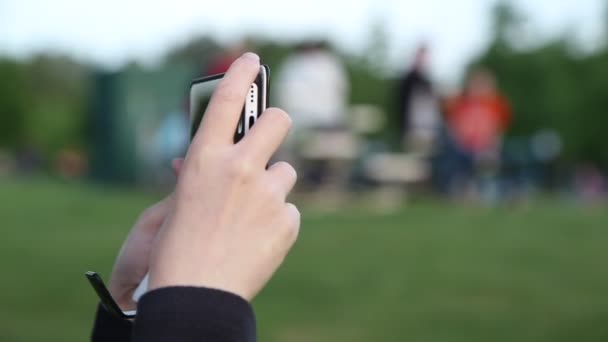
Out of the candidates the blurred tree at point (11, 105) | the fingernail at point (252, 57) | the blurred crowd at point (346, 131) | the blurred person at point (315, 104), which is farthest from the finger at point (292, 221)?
the blurred tree at point (11, 105)

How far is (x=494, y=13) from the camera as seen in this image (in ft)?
131

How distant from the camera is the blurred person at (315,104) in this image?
9711 millimetres

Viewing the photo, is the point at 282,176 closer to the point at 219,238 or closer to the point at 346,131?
the point at 219,238

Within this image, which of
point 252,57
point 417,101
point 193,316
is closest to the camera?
point 193,316

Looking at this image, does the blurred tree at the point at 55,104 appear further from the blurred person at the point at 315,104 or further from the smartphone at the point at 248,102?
the smartphone at the point at 248,102

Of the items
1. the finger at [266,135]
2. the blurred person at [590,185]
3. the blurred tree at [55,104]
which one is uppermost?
the finger at [266,135]

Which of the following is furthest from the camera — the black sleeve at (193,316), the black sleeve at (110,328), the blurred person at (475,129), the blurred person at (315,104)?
the blurred person at (475,129)

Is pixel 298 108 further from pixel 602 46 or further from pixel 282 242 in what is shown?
pixel 602 46

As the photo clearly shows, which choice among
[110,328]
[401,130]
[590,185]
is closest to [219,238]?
[110,328]

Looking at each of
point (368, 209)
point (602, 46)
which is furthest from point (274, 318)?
point (602, 46)

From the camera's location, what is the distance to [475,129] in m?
11.1

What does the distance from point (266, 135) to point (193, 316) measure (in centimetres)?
21

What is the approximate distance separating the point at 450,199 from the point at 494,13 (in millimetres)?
29840

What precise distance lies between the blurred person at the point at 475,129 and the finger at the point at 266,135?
10149mm
